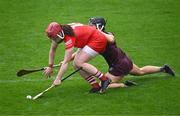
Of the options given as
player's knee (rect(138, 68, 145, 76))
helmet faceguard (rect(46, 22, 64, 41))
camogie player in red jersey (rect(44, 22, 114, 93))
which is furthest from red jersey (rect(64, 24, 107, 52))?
player's knee (rect(138, 68, 145, 76))

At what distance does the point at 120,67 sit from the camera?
12.3m

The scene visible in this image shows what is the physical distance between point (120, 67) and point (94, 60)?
6.52 ft

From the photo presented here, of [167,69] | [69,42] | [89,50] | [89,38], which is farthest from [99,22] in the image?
[167,69]

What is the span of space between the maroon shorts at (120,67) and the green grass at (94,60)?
36cm

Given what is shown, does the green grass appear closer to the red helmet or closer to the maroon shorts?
the maroon shorts

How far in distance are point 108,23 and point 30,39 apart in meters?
2.33

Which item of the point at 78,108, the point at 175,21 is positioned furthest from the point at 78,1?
the point at 78,108

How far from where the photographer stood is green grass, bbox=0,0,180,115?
11297 mm

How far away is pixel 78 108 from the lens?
36.8 feet

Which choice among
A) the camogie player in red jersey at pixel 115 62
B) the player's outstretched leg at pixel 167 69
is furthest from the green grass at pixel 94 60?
the camogie player in red jersey at pixel 115 62

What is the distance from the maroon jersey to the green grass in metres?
0.38

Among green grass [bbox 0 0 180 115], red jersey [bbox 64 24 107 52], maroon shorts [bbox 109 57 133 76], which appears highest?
red jersey [bbox 64 24 107 52]

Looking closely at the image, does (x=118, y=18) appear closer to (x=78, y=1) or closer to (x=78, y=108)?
(x=78, y=1)

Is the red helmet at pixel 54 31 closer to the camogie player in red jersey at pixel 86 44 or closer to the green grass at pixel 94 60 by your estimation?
the camogie player in red jersey at pixel 86 44
